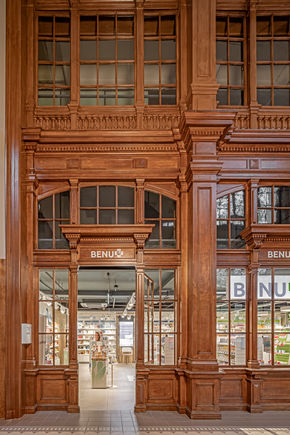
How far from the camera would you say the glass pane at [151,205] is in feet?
30.2

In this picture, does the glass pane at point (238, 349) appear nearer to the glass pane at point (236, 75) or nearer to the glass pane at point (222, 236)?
the glass pane at point (222, 236)

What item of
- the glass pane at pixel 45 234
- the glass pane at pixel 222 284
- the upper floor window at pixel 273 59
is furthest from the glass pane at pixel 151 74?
the glass pane at pixel 222 284

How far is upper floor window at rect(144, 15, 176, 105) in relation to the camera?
373 inches

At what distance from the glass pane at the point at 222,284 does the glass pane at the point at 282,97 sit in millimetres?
3159

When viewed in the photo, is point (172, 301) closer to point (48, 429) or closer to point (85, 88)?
point (48, 429)

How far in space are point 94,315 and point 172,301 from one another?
14.0 metres

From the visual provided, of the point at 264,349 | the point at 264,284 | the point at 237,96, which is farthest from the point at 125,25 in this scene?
the point at 264,349

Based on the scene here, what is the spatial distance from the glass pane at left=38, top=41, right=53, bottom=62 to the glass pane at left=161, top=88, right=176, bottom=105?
2.09m

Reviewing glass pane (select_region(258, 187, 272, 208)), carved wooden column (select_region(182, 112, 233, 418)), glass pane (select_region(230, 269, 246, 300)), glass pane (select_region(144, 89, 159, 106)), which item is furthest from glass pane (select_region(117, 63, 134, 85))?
glass pane (select_region(230, 269, 246, 300))

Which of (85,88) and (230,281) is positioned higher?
(85,88)

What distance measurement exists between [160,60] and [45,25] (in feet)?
7.07

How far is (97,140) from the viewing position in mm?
9062

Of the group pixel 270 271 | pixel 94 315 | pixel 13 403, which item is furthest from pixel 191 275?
pixel 94 315

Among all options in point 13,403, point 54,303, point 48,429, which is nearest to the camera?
point 48,429
